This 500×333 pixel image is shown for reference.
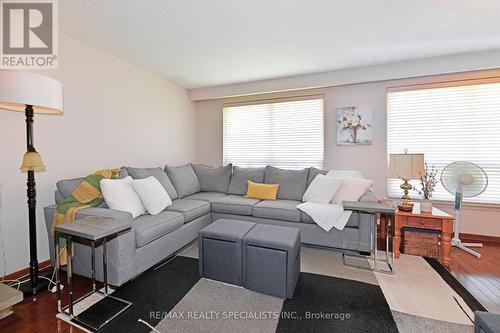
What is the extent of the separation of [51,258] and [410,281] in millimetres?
3549

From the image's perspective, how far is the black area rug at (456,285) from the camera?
179 cm

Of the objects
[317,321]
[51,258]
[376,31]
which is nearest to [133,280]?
[51,258]

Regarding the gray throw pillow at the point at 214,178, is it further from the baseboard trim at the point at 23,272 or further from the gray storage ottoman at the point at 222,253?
the baseboard trim at the point at 23,272

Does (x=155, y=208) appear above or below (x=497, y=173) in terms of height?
below

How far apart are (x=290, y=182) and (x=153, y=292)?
232 cm

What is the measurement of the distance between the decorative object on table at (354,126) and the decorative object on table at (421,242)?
1.49 metres

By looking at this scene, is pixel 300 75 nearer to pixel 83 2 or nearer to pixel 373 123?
pixel 373 123

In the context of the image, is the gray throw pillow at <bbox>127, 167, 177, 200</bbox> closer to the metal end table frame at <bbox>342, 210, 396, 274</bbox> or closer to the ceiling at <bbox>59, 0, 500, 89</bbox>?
the ceiling at <bbox>59, 0, 500, 89</bbox>

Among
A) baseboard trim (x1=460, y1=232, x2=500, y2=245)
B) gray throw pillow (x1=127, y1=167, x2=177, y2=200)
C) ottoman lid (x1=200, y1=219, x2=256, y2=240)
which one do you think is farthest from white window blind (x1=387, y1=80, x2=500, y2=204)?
gray throw pillow (x1=127, y1=167, x2=177, y2=200)

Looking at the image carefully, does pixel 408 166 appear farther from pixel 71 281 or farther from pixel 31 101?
pixel 31 101

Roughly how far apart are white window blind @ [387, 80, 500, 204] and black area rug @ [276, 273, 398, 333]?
7.07 feet

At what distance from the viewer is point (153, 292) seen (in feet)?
6.43

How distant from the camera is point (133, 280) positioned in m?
2.14

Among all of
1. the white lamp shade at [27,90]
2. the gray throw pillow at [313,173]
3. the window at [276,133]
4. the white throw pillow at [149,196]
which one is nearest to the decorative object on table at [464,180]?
the gray throw pillow at [313,173]
